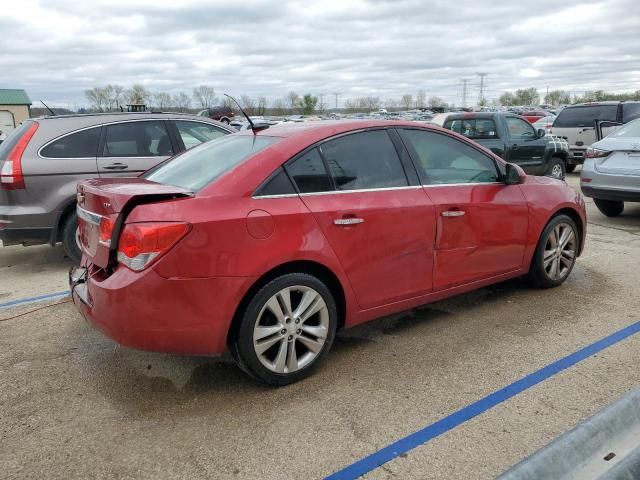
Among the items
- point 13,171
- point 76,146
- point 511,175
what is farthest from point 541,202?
point 13,171

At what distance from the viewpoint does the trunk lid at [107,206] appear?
9.91 ft

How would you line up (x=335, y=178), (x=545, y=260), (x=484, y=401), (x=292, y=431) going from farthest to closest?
1. (x=545, y=260)
2. (x=335, y=178)
3. (x=484, y=401)
4. (x=292, y=431)

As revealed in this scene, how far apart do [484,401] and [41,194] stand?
4964 millimetres

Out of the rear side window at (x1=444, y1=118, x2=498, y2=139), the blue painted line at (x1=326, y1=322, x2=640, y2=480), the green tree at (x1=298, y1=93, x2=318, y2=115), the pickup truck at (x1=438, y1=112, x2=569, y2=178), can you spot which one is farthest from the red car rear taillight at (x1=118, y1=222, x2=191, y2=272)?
the green tree at (x1=298, y1=93, x2=318, y2=115)

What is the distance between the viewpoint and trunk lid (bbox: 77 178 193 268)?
9.91 ft

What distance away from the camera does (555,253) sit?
495 cm

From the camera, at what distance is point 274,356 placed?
129 inches

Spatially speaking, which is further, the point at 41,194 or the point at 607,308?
the point at 41,194

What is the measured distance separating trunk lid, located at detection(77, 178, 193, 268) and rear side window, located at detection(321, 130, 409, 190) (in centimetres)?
99

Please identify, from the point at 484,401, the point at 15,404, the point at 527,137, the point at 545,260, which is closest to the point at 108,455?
the point at 15,404

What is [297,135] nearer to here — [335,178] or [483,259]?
[335,178]

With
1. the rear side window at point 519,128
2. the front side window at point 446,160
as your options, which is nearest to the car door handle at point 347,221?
the front side window at point 446,160

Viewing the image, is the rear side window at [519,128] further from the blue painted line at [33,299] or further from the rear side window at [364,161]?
the blue painted line at [33,299]

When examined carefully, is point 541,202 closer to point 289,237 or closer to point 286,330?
point 289,237
